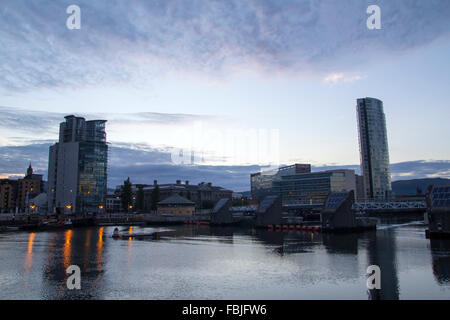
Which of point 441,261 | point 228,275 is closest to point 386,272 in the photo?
point 441,261

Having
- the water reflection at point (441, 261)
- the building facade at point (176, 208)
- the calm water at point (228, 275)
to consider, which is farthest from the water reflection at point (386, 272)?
the building facade at point (176, 208)

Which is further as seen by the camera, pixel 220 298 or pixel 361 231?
pixel 361 231

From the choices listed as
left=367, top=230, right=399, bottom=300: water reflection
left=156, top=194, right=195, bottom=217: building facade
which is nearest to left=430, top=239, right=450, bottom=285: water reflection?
left=367, top=230, right=399, bottom=300: water reflection

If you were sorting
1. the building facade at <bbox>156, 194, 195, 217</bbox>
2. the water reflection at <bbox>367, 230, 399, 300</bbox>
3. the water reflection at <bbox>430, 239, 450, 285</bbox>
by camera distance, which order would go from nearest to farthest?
the water reflection at <bbox>367, 230, 399, 300</bbox> < the water reflection at <bbox>430, 239, 450, 285</bbox> < the building facade at <bbox>156, 194, 195, 217</bbox>

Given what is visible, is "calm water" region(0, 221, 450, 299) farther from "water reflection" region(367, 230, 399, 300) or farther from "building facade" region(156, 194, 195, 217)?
"building facade" region(156, 194, 195, 217)

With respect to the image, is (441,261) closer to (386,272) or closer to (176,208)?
(386,272)

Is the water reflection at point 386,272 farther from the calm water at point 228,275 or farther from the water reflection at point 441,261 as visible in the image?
the water reflection at point 441,261

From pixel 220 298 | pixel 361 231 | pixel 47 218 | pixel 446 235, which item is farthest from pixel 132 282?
pixel 47 218

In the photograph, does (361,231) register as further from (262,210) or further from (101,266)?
(101,266)

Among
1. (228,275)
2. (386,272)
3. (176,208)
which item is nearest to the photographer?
(228,275)

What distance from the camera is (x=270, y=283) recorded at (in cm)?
3506

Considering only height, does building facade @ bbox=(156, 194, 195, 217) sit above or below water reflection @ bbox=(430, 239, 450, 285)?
above

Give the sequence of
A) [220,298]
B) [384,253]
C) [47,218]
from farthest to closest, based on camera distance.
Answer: [47,218] < [384,253] < [220,298]
